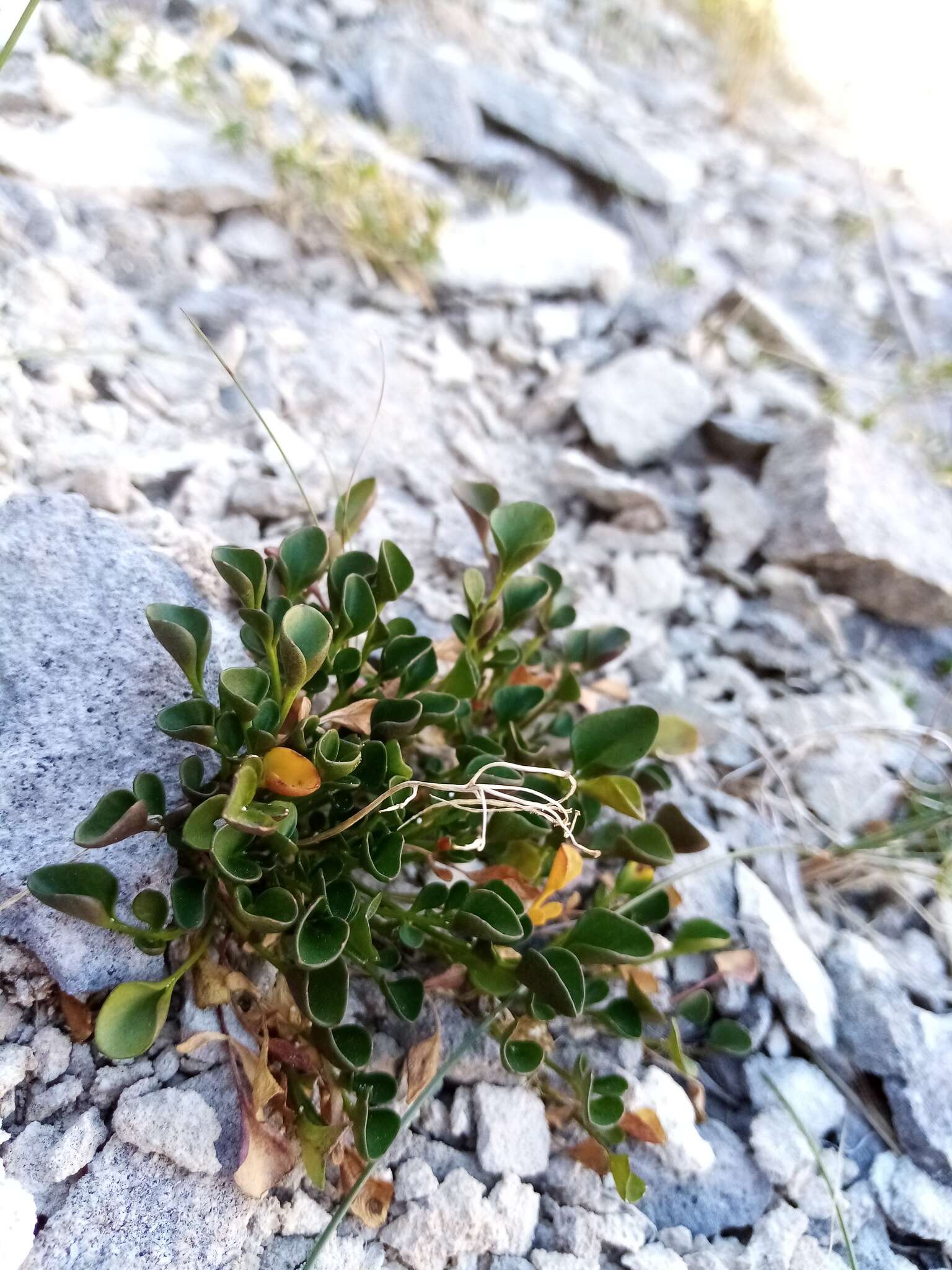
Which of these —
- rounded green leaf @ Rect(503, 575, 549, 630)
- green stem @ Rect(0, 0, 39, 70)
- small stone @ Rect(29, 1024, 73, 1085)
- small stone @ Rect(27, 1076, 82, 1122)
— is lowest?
small stone @ Rect(27, 1076, 82, 1122)

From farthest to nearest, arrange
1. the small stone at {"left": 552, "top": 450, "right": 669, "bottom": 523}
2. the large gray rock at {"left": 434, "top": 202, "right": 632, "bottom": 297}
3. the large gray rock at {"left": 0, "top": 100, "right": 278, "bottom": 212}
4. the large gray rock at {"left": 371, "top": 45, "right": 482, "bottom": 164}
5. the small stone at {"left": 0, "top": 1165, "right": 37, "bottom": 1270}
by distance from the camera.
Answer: the large gray rock at {"left": 371, "top": 45, "right": 482, "bottom": 164} < the large gray rock at {"left": 434, "top": 202, "right": 632, "bottom": 297} < the small stone at {"left": 552, "top": 450, "right": 669, "bottom": 523} < the large gray rock at {"left": 0, "top": 100, "right": 278, "bottom": 212} < the small stone at {"left": 0, "top": 1165, "right": 37, "bottom": 1270}

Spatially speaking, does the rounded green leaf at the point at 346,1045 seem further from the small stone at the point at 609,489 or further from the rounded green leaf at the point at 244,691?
the small stone at the point at 609,489

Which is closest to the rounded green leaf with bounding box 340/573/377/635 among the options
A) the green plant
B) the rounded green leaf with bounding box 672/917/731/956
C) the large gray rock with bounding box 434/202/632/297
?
the green plant

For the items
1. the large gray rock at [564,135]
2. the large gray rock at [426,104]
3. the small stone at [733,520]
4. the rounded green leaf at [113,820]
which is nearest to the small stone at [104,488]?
the rounded green leaf at [113,820]

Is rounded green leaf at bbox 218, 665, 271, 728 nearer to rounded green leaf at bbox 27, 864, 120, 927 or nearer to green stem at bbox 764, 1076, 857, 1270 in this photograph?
rounded green leaf at bbox 27, 864, 120, 927

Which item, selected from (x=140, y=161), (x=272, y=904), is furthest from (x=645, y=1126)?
(x=140, y=161)

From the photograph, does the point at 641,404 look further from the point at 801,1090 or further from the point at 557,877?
the point at 801,1090
